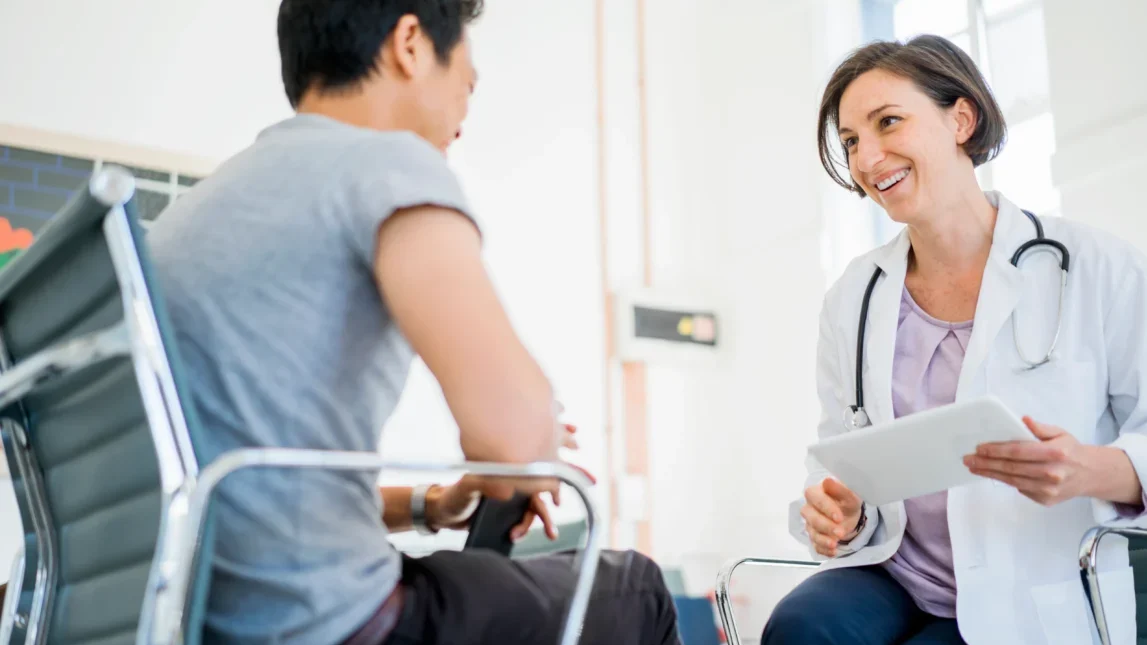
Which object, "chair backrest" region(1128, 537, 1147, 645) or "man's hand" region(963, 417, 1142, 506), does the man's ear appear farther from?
"chair backrest" region(1128, 537, 1147, 645)

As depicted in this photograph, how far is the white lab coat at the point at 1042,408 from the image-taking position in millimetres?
1295

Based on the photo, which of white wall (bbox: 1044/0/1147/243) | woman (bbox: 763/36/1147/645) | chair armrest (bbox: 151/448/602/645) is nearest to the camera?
chair armrest (bbox: 151/448/602/645)

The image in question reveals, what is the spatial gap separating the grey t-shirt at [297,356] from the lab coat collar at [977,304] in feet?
2.92

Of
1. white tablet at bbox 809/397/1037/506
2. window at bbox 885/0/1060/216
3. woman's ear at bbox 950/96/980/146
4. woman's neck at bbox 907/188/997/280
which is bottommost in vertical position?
white tablet at bbox 809/397/1037/506

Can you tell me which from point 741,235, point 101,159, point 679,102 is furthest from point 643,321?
point 101,159

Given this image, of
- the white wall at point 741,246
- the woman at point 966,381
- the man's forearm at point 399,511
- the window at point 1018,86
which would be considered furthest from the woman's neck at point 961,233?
the white wall at point 741,246

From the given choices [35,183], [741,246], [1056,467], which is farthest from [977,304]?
[741,246]

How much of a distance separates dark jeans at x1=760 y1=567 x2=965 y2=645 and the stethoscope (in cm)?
24

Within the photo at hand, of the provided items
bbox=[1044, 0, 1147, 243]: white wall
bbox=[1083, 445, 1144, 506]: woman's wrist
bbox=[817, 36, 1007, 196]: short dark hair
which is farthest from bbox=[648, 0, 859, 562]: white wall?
bbox=[1083, 445, 1144, 506]: woman's wrist

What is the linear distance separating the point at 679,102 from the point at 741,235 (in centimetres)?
59

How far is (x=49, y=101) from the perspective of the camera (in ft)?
8.63

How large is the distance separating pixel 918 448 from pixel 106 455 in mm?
845

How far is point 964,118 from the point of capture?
5.46ft

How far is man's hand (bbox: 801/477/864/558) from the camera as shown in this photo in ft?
4.61
